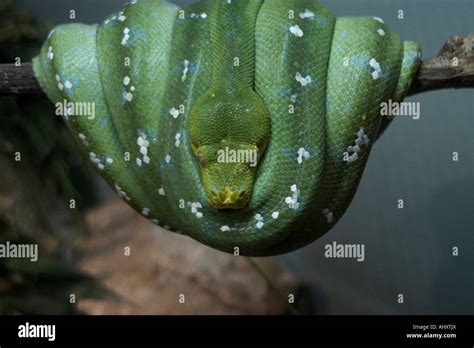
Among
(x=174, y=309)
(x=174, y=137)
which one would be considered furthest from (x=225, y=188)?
(x=174, y=309)

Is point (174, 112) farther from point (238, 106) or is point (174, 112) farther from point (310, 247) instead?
point (310, 247)

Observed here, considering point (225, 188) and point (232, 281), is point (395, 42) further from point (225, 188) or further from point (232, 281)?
point (232, 281)

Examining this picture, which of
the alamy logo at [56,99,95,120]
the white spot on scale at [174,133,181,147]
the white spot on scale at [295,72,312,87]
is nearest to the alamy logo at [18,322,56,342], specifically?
the alamy logo at [56,99,95,120]

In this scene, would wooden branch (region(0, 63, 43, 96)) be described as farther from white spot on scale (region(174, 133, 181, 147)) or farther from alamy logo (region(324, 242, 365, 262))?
alamy logo (region(324, 242, 365, 262))

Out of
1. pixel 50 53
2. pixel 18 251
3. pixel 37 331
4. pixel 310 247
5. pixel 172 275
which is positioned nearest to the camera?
pixel 50 53

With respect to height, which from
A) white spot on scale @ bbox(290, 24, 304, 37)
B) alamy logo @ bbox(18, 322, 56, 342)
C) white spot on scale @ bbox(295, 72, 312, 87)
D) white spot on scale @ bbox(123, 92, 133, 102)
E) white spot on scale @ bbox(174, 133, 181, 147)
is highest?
white spot on scale @ bbox(290, 24, 304, 37)

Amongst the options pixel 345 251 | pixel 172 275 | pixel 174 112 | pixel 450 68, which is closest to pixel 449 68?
pixel 450 68
